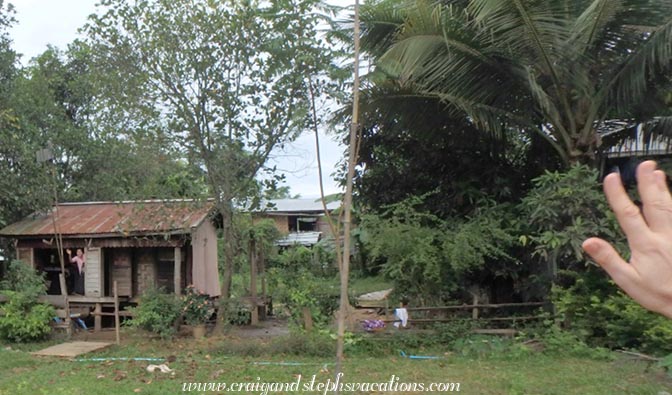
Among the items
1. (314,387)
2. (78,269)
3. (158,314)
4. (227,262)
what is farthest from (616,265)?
(78,269)

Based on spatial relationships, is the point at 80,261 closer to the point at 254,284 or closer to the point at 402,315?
the point at 254,284

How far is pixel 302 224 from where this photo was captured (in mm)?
30500

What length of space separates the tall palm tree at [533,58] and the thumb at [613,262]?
6037 millimetres

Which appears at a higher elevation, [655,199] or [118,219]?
[118,219]

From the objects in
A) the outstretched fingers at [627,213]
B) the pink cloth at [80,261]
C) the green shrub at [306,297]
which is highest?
the outstretched fingers at [627,213]

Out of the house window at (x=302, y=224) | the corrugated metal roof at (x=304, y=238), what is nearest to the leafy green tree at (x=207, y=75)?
the corrugated metal roof at (x=304, y=238)

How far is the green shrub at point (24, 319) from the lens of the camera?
10297 mm

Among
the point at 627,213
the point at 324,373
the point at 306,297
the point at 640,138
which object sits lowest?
the point at 324,373

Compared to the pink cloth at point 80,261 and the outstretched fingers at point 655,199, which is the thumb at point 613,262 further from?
the pink cloth at point 80,261

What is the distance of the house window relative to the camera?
2967cm

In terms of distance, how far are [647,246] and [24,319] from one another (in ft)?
36.1

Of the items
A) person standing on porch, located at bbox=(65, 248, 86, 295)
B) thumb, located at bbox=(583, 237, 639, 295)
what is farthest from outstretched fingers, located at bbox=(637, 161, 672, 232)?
person standing on porch, located at bbox=(65, 248, 86, 295)

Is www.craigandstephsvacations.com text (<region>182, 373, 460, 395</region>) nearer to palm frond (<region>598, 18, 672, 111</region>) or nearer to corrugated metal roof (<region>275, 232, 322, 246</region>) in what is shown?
palm frond (<region>598, 18, 672, 111</region>)

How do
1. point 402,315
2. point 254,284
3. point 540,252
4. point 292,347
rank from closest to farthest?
1. point 540,252
2. point 292,347
3. point 402,315
4. point 254,284
